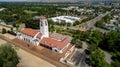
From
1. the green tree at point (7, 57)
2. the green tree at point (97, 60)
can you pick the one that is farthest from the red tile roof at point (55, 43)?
the green tree at point (7, 57)

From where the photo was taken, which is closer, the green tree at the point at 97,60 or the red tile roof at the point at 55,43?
the green tree at the point at 97,60

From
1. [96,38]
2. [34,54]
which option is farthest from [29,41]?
[96,38]

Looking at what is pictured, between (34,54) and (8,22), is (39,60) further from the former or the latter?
(8,22)

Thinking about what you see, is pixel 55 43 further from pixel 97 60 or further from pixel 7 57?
pixel 97 60

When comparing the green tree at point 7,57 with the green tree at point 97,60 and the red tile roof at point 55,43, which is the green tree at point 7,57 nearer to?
the red tile roof at point 55,43

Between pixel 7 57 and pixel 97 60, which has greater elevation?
pixel 7 57

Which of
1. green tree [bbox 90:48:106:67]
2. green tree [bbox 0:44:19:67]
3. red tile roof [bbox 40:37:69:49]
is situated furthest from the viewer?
red tile roof [bbox 40:37:69:49]

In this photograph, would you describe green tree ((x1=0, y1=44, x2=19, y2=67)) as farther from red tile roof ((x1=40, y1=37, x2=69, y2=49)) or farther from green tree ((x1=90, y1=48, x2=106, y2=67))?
green tree ((x1=90, y1=48, x2=106, y2=67))

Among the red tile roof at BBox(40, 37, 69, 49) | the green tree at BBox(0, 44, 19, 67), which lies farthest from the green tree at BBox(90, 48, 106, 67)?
the green tree at BBox(0, 44, 19, 67)

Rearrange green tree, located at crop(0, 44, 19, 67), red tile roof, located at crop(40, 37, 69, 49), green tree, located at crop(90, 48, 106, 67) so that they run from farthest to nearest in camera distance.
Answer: red tile roof, located at crop(40, 37, 69, 49) < green tree, located at crop(0, 44, 19, 67) < green tree, located at crop(90, 48, 106, 67)

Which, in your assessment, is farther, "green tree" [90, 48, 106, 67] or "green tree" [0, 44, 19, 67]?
"green tree" [0, 44, 19, 67]

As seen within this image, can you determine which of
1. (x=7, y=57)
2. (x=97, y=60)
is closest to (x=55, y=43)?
(x=7, y=57)
